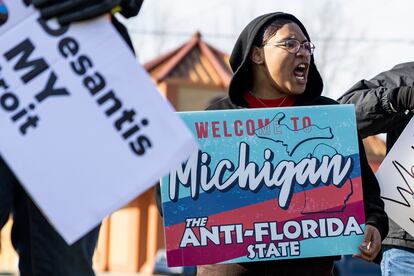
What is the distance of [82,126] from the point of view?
9.62 feet

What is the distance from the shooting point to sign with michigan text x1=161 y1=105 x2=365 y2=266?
4008 mm

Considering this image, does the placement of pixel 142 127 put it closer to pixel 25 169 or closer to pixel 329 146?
pixel 25 169

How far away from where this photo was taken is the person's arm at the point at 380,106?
4660 mm

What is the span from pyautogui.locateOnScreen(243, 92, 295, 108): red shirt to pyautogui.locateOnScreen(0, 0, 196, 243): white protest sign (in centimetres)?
148

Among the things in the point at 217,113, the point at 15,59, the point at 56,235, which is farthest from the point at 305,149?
the point at 15,59

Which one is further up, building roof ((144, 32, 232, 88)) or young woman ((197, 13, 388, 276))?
young woman ((197, 13, 388, 276))

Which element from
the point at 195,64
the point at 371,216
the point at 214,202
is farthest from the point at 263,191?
the point at 195,64

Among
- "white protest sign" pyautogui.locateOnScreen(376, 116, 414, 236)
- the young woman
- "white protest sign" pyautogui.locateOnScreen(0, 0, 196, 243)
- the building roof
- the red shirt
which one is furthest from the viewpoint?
the building roof

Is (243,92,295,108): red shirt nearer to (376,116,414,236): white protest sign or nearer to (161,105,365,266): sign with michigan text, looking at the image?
(161,105,365,266): sign with michigan text

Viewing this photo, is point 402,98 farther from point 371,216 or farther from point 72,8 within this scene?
point 72,8

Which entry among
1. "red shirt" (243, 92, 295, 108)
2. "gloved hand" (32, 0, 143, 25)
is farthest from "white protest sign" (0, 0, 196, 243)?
"red shirt" (243, 92, 295, 108)

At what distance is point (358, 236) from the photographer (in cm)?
406

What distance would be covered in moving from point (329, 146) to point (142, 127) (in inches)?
53.4

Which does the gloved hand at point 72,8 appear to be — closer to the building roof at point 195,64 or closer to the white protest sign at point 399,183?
the white protest sign at point 399,183
